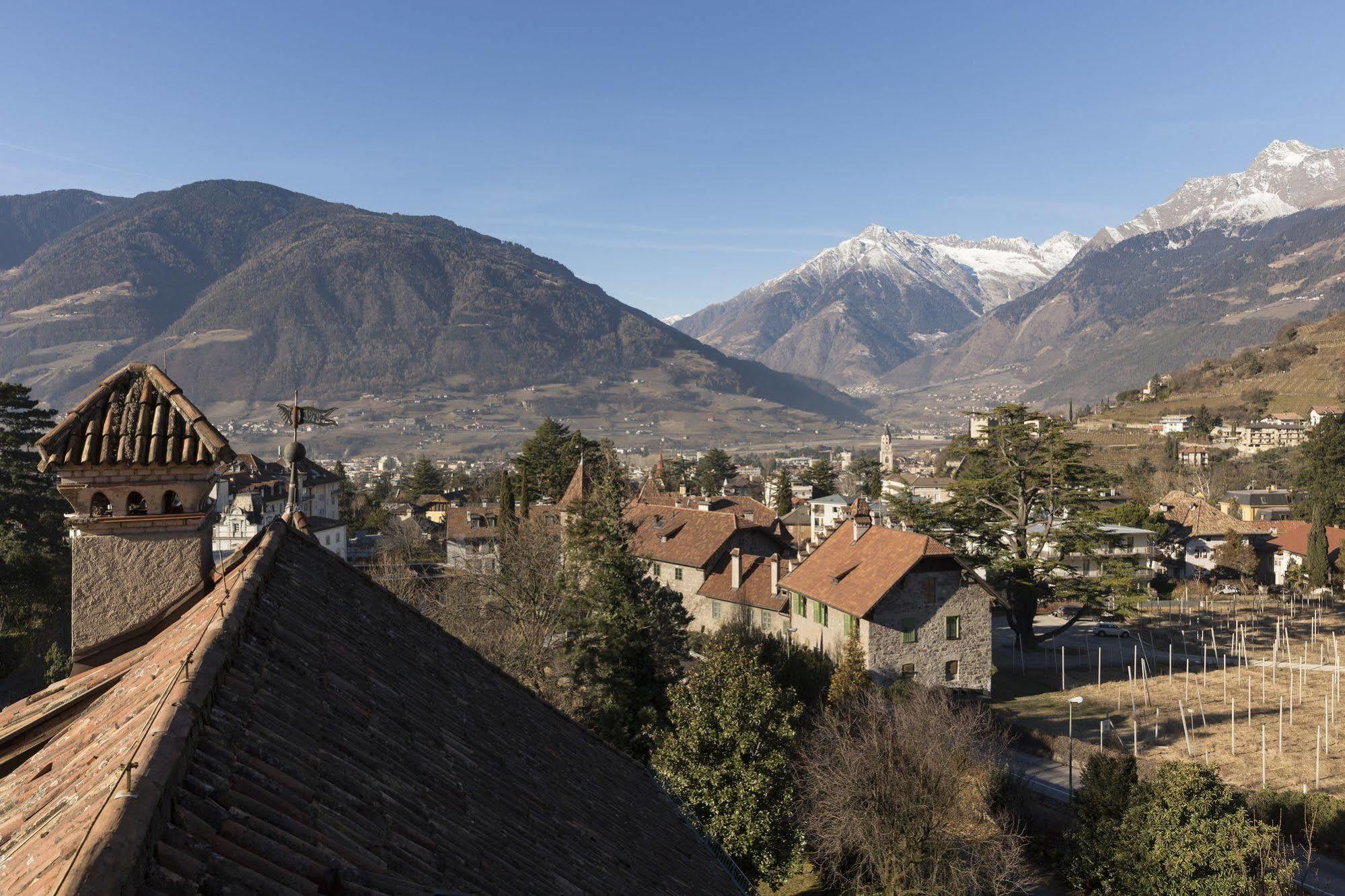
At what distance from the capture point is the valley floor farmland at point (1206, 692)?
101 ft

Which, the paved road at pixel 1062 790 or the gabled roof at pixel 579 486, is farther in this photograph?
the gabled roof at pixel 579 486

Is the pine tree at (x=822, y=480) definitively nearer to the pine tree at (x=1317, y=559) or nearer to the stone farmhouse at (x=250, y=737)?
the pine tree at (x=1317, y=559)

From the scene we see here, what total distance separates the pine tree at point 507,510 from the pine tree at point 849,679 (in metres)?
21.3

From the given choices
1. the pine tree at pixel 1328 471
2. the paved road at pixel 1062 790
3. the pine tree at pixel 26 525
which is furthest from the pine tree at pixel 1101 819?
the pine tree at pixel 1328 471

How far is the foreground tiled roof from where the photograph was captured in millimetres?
79188

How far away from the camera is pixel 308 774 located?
13.9ft

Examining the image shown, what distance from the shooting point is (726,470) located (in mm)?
117312

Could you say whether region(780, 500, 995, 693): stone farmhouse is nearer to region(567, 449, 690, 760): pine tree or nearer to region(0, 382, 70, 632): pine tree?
region(567, 449, 690, 760): pine tree

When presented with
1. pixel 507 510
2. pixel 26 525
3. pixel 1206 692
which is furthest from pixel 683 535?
pixel 26 525

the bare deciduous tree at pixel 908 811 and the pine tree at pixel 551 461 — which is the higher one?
the pine tree at pixel 551 461

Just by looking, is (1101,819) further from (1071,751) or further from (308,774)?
(308,774)

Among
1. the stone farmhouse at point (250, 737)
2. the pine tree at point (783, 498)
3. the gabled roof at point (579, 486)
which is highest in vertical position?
the stone farmhouse at point (250, 737)

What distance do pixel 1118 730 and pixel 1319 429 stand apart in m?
71.6

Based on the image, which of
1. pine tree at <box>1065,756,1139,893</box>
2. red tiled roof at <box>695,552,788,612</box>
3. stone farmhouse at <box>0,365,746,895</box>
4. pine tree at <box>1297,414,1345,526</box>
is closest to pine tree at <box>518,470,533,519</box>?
red tiled roof at <box>695,552,788,612</box>
